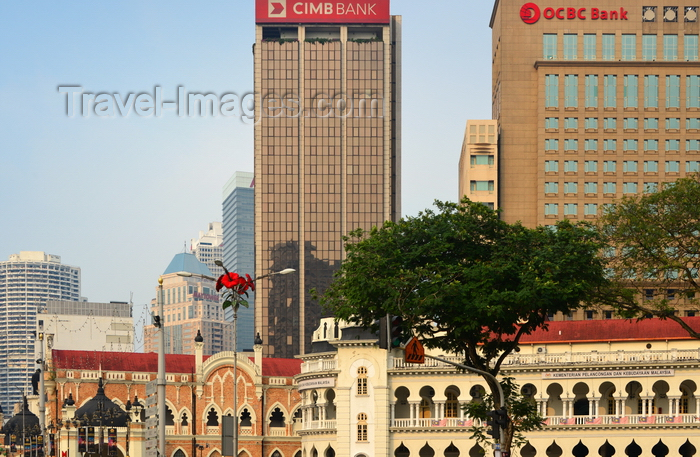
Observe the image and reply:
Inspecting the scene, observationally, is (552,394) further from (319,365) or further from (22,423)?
(22,423)

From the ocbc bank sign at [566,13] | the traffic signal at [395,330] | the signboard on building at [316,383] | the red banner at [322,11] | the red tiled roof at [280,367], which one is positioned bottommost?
the signboard on building at [316,383]

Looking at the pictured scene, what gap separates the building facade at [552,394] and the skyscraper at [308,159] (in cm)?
8983

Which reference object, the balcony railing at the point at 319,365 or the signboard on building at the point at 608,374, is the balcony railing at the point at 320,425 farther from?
the signboard on building at the point at 608,374

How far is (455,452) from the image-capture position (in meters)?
93.6

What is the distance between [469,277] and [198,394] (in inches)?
2407

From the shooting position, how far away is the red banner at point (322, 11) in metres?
191

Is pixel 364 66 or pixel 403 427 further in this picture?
pixel 364 66

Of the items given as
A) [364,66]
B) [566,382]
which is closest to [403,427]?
[566,382]

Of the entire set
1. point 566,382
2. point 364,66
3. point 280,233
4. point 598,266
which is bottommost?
point 566,382

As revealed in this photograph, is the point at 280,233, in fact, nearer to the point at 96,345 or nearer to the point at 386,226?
the point at 96,345

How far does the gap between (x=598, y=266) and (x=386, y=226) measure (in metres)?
12.3

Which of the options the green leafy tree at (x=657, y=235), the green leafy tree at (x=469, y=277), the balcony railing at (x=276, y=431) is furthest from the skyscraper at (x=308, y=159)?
the green leafy tree at (x=657, y=235)

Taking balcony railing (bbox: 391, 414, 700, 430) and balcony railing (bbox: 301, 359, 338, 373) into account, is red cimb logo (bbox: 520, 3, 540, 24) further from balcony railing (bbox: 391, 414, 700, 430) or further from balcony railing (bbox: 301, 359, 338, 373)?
balcony railing (bbox: 391, 414, 700, 430)

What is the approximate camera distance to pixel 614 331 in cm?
9512
